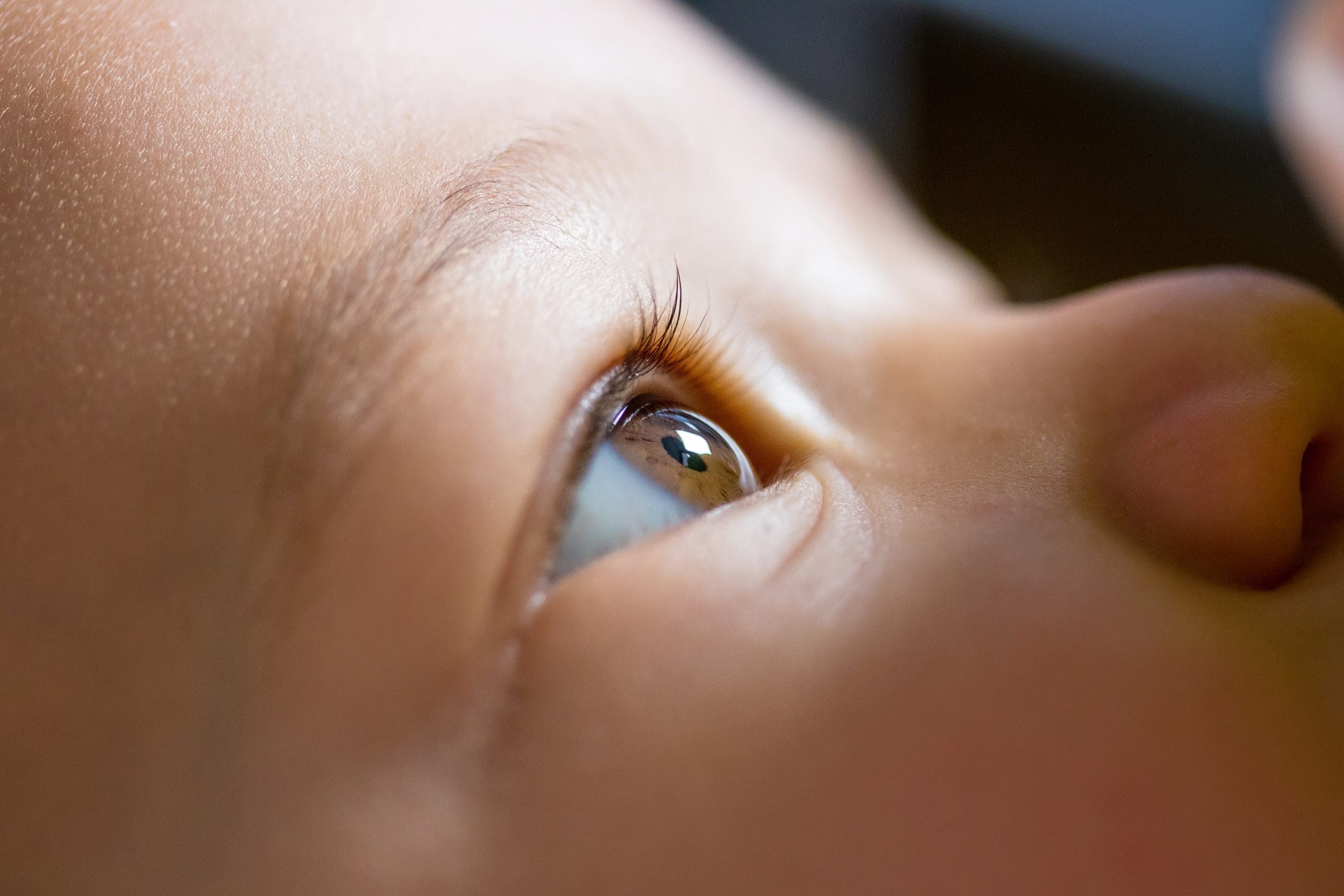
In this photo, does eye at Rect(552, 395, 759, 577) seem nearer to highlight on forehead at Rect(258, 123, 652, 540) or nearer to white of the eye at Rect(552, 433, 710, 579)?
white of the eye at Rect(552, 433, 710, 579)

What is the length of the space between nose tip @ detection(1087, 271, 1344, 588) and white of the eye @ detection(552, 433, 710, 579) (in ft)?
0.76

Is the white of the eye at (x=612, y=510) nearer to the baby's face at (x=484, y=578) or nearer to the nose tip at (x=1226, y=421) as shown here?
the baby's face at (x=484, y=578)

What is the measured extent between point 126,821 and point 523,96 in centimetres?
41

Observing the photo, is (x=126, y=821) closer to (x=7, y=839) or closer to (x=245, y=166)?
(x=7, y=839)

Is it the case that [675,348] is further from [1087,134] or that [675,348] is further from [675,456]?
[1087,134]

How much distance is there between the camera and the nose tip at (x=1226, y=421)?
50 centimetres

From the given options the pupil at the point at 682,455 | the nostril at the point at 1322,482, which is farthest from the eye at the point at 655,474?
the nostril at the point at 1322,482

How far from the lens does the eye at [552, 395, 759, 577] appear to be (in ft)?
1.75

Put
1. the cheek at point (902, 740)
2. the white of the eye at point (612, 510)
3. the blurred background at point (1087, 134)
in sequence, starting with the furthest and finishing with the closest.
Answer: the blurred background at point (1087, 134)
the white of the eye at point (612, 510)
the cheek at point (902, 740)

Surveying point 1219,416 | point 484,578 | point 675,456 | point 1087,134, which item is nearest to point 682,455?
point 675,456

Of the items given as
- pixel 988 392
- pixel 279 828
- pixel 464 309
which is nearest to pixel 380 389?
pixel 464 309

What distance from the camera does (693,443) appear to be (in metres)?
0.57

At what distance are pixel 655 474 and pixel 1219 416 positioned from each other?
304 mm

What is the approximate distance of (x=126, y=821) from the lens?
0.43 m
